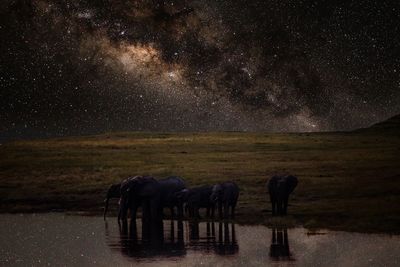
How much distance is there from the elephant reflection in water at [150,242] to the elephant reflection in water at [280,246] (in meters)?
2.74

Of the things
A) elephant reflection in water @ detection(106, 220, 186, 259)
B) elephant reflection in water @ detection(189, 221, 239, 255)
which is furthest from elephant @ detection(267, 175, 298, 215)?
elephant reflection in water @ detection(106, 220, 186, 259)

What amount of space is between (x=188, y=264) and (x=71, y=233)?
32.8ft

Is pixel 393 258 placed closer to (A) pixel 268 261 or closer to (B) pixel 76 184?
(A) pixel 268 261

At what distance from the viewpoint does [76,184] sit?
5866 cm

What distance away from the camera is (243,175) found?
62.6m

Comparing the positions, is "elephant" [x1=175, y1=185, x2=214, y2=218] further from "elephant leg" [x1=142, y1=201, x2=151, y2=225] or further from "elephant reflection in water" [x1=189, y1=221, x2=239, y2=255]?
"elephant reflection in water" [x1=189, y1=221, x2=239, y2=255]

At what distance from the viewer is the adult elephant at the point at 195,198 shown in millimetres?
36594

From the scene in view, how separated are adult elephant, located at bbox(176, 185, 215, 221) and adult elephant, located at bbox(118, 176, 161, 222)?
1.09 metres

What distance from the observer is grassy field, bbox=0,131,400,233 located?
3697 centimetres

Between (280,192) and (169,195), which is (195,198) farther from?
(280,192)

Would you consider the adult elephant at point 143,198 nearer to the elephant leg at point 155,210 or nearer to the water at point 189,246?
the elephant leg at point 155,210

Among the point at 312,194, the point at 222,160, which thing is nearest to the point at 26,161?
the point at 222,160

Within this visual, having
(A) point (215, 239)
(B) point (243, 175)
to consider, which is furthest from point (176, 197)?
(B) point (243, 175)

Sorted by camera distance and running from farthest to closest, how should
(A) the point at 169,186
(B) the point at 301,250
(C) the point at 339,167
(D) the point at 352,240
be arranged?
(C) the point at 339,167 < (A) the point at 169,186 < (D) the point at 352,240 < (B) the point at 301,250
